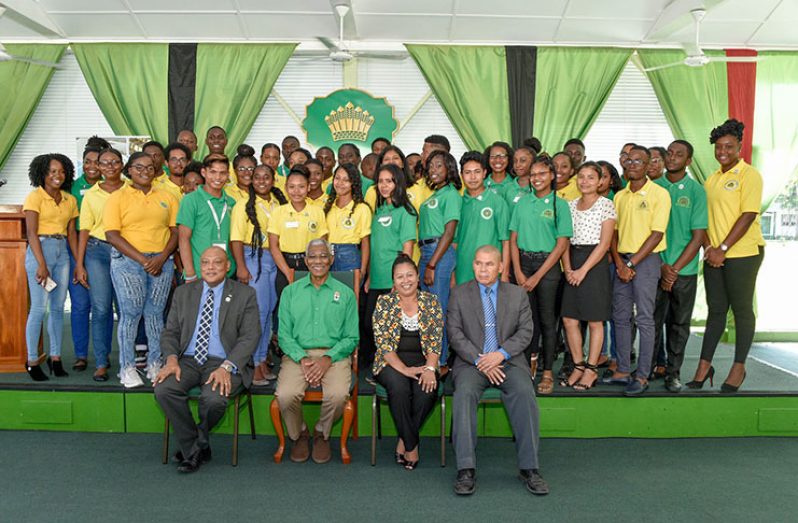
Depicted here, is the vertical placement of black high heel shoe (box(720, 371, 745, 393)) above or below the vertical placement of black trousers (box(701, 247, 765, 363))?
below

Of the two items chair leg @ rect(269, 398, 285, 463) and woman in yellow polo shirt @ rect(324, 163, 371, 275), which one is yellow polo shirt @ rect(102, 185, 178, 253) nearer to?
woman in yellow polo shirt @ rect(324, 163, 371, 275)

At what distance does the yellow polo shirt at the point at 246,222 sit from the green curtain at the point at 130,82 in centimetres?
325

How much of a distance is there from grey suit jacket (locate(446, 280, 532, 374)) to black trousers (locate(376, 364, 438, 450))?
0.76ft

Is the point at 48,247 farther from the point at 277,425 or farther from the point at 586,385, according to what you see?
the point at 586,385

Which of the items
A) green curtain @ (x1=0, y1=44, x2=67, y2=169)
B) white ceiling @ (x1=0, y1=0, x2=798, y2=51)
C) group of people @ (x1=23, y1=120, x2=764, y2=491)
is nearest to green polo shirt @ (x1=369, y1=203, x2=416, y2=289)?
group of people @ (x1=23, y1=120, x2=764, y2=491)

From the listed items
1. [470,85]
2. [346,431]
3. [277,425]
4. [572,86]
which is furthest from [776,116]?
[277,425]

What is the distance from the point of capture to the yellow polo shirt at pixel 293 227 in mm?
3699

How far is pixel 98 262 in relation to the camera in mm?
3885

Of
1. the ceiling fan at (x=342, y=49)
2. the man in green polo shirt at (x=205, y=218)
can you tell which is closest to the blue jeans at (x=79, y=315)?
the man in green polo shirt at (x=205, y=218)

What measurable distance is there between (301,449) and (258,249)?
1240 mm

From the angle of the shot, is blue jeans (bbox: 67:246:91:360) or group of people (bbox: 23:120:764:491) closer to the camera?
group of people (bbox: 23:120:764:491)

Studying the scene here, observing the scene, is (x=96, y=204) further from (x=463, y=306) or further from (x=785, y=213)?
(x=785, y=213)

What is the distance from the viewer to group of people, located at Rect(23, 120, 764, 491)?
3338mm

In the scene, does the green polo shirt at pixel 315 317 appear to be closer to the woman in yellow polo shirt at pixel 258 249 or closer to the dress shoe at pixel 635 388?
the woman in yellow polo shirt at pixel 258 249
